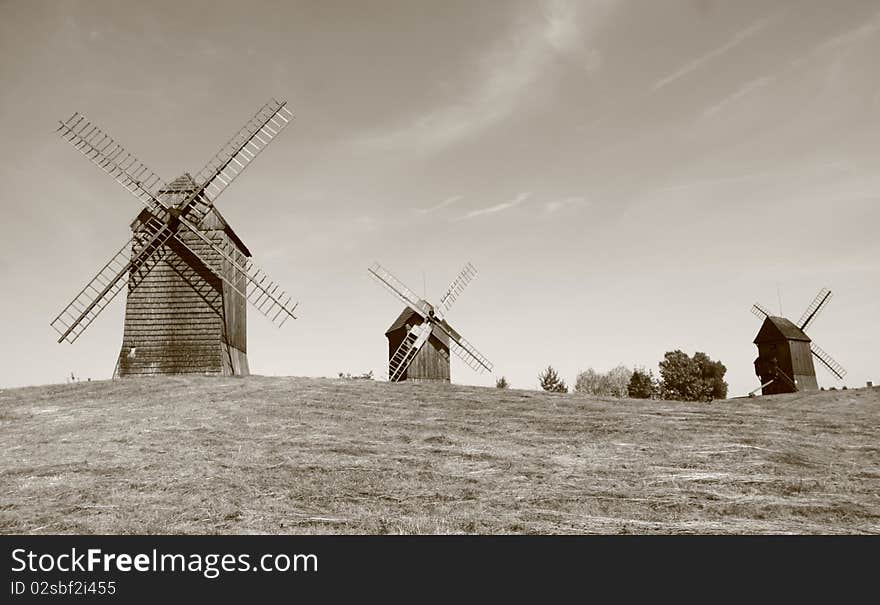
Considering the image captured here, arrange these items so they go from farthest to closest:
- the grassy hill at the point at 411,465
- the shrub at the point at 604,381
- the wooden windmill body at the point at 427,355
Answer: the shrub at the point at 604,381 < the wooden windmill body at the point at 427,355 < the grassy hill at the point at 411,465

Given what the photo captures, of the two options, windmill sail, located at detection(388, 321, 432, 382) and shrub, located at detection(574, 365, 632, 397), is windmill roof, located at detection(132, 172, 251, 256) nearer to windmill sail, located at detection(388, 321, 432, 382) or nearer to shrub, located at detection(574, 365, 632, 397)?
windmill sail, located at detection(388, 321, 432, 382)

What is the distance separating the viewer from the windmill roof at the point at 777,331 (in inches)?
1965

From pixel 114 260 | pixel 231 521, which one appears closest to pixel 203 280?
pixel 114 260

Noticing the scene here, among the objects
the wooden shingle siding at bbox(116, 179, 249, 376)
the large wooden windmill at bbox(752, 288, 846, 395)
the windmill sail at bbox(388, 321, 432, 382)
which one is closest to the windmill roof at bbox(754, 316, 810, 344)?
the large wooden windmill at bbox(752, 288, 846, 395)

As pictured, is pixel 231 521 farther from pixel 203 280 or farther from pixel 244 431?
pixel 203 280

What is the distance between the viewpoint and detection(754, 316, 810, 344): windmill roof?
49.9 meters

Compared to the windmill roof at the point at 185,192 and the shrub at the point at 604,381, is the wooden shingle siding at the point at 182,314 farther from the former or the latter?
the shrub at the point at 604,381

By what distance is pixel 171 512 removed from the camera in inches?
422

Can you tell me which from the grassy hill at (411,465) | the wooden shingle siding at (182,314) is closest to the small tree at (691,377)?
the grassy hill at (411,465)

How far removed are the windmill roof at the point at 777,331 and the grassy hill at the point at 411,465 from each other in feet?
88.1

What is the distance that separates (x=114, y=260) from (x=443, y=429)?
19937 millimetres

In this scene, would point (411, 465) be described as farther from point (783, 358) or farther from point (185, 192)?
point (783, 358)

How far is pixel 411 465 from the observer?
14.5 meters

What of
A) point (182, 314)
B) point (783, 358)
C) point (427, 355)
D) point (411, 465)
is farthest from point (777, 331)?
point (411, 465)
